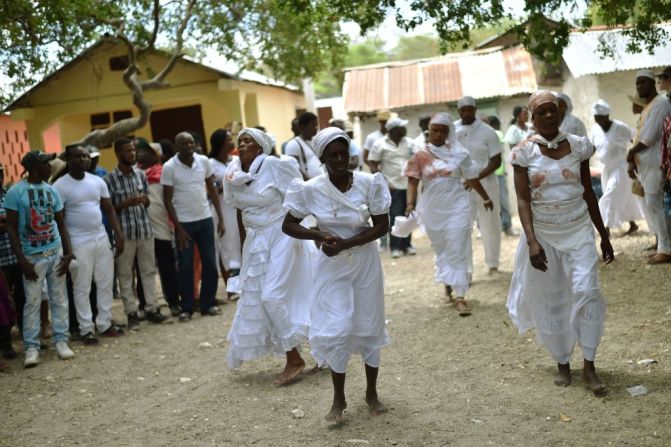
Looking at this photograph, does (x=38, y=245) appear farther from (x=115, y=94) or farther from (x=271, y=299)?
(x=115, y=94)

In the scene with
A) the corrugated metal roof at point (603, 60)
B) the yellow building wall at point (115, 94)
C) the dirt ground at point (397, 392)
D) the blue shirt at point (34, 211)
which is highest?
the yellow building wall at point (115, 94)

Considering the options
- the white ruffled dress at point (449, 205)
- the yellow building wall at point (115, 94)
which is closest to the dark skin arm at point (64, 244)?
the white ruffled dress at point (449, 205)

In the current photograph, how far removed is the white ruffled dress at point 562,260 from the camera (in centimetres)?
577

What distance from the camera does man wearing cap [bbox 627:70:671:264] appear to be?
10.0 metres

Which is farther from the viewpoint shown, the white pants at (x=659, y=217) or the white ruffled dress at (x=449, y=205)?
the white pants at (x=659, y=217)

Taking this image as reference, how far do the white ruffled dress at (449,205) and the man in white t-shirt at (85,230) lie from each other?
3.50 metres

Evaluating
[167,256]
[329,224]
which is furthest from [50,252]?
[329,224]

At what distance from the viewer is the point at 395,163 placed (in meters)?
14.7

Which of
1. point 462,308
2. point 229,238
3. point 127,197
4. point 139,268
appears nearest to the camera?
point 462,308

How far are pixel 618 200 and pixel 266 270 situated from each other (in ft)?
24.1

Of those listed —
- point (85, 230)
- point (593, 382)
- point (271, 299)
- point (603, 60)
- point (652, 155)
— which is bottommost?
point (593, 382)

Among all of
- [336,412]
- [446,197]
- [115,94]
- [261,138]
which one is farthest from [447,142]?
[115,94]

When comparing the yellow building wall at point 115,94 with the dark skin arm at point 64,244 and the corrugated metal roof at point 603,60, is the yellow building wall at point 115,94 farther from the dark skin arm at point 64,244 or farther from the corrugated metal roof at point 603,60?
the dark skin arm at point 64,244

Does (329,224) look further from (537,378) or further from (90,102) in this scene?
(90,102)
